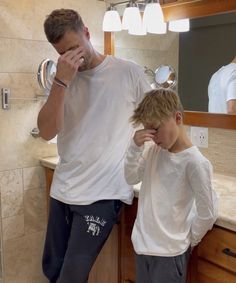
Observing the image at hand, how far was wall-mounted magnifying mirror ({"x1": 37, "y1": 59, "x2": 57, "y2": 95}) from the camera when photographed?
2041mm

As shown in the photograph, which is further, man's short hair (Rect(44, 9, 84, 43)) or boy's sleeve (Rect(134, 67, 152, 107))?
boy's sleeve (Rect(134, 67, 152, 107))

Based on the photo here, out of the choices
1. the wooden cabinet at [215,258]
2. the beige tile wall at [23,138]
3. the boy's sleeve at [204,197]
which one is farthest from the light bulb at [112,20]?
the wooden cabinet at [215,258]

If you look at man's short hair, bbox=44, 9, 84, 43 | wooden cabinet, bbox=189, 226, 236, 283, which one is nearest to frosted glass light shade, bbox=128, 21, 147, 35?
man's short hair, bbox=44, 9, 84, 43

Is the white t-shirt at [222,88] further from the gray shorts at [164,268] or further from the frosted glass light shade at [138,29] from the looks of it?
the gray shorts at [164,268]

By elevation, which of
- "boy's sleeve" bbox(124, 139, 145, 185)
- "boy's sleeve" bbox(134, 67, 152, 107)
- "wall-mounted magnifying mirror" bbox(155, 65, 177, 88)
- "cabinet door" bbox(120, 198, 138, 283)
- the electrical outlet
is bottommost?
"cabinet door" bbox(120, 198, 138, 283)

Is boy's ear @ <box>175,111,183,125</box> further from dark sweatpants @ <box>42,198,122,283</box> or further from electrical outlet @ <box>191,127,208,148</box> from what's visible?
electrical outlet @ <box>191,127,208,148</box>

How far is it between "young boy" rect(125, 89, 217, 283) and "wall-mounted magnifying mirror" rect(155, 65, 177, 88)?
0.76 m

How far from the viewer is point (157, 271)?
1.30 metres

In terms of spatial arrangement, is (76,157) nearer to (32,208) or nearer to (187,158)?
(187,158)

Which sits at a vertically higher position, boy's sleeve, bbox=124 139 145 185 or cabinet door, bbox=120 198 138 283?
boy's sleeve, bbox=124 139 145 185

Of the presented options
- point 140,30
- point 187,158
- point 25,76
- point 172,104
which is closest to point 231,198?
point 187,158

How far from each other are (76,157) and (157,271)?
1.84 ft

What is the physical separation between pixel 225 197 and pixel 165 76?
84cm

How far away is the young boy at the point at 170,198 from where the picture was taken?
125 centimetres
